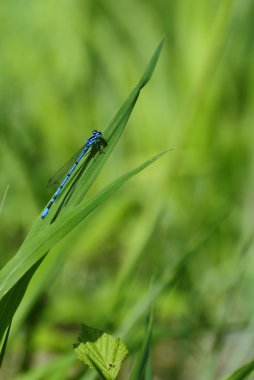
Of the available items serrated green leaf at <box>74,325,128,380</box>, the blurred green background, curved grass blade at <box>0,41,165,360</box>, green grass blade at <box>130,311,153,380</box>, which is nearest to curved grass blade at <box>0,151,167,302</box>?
curved grass blade at <box>0,41,165,360</box>

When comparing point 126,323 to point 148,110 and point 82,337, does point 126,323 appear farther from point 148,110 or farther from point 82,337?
point 148,110

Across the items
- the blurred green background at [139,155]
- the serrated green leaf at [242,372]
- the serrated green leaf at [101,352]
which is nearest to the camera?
the serrated green leaf at [101,352]

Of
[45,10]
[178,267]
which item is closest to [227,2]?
[178,267]

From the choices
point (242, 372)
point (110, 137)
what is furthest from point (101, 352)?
point (110, 137)

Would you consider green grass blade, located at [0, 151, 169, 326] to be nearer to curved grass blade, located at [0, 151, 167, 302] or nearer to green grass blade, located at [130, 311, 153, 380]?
curved grass blade, located at [0, 151, 167, 302]

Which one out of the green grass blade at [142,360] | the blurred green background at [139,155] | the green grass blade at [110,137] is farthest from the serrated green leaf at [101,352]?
the blurred green background at [139,155]

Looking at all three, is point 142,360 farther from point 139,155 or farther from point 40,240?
point 139,155

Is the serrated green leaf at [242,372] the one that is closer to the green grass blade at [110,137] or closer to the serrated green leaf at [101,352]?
the serrated green leaf at [101,352]
